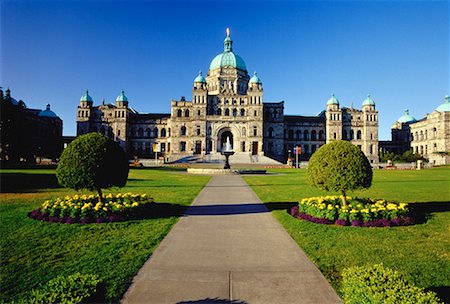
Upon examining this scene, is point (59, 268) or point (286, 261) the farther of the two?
point (286, 261)

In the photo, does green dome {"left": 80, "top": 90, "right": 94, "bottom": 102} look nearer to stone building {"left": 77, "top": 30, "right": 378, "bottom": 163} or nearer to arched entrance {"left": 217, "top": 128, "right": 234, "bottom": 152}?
stone building {"left": 77, "top": 30, "right": 378, "bottom": 163}

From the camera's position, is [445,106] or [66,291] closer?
[66,291]

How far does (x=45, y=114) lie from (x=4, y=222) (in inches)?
3396

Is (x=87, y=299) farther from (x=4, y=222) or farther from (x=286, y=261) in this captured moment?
(x=4, y=222)

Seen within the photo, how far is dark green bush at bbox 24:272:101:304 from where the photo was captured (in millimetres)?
4336

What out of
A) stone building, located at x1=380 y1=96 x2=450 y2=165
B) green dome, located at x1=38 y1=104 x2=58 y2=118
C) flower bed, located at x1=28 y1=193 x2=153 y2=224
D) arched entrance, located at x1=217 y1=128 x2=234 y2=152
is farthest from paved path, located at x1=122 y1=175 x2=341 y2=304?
green dome, located at x1=38 y1=104 x2=58 y2=118

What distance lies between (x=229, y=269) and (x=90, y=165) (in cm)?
779

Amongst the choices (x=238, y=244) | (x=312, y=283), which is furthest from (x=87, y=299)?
(x=238, y=244)

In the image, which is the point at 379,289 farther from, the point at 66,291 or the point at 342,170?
the point at 342,170

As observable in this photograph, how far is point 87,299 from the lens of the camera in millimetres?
4570

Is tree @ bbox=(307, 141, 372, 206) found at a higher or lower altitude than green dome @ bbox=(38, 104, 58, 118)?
lower

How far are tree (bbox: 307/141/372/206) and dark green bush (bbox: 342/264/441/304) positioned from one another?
7020mm

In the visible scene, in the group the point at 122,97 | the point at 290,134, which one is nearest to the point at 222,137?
the point at 290,134

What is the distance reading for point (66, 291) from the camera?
4.59 m
